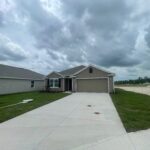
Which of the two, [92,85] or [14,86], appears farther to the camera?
[92,85]

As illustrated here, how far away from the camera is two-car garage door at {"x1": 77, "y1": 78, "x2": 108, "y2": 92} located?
2547 centimetres

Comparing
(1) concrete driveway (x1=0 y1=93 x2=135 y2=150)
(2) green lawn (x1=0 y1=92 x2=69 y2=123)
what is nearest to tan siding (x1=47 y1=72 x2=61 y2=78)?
(2) green lawn (x1=0 y1=92 x2=69 y2=123)

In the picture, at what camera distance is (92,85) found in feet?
85.5

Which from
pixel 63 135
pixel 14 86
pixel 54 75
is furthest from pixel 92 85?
pixel 63 135

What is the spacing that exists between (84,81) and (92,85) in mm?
1466

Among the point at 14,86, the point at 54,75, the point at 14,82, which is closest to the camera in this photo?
the point at 14,86

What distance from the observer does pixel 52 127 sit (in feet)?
21.9

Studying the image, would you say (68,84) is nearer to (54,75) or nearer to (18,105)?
(54,75)

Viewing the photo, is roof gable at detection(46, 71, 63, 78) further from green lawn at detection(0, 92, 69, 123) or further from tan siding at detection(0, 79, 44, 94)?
green lawn at detection(0, 92, 69, 123)

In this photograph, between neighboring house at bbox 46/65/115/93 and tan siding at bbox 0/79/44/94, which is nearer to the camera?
tan siding at bbox 0/79/44/94

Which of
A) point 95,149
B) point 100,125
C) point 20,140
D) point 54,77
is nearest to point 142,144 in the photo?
point 95,149

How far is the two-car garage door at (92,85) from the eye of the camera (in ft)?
83.6

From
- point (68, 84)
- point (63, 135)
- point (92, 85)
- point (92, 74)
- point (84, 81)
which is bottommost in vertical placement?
point (63, 135)

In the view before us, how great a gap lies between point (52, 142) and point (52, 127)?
1672 millimetres
